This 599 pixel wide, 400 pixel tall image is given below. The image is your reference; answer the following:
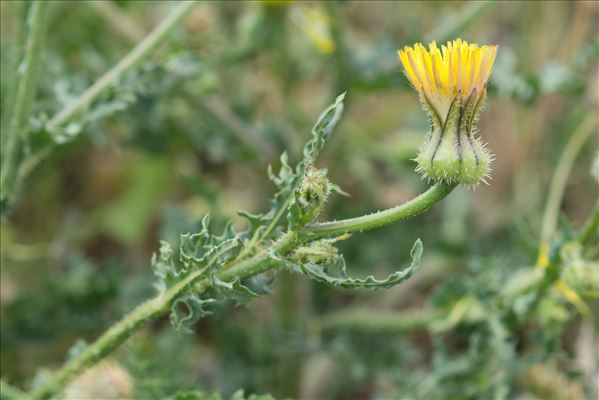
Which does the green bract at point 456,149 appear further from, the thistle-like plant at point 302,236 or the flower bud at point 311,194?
the flower bud at point 311,194

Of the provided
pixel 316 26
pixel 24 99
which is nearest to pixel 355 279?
pixel 24 99

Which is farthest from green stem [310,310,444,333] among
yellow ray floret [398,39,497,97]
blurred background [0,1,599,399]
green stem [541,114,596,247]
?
yellow ray floret [398,39,497,97]

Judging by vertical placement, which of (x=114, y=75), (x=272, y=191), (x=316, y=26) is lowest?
(x=114, y=75)

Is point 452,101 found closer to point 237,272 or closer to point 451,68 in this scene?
point 451,68

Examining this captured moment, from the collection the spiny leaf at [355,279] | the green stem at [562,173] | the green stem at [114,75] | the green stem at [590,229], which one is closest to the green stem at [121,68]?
the green stem at [114,75]

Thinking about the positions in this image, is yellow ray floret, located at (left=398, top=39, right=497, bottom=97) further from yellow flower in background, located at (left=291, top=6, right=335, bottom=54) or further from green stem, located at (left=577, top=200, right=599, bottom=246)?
yellow flower in background, located at (left=291, top=6, right=335, bottom=54)

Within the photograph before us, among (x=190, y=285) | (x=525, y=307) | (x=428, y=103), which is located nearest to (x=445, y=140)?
(x=428, y=103)

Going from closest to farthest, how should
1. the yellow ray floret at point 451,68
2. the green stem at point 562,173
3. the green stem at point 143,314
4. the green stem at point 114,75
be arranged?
the yellow ray floret at point 451,68, the green stem at point 143,314, the green stem at point 114,75, the green stem at point 562,173
